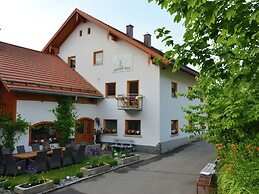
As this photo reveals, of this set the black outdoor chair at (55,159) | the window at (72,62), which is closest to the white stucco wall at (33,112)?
the black outdoor chair at (55,159)

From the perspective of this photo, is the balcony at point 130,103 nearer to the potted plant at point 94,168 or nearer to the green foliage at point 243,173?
the potted plant at point 94,168

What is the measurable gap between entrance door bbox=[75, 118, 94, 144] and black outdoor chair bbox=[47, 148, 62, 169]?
17.4 ft

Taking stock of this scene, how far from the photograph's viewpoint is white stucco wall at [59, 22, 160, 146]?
16922 mm

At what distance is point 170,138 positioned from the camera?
18.0 metres

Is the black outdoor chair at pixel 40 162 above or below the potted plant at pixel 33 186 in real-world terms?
above

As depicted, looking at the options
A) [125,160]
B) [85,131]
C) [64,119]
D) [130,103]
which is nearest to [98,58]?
[130,103]

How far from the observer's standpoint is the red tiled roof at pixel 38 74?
13.8 meters

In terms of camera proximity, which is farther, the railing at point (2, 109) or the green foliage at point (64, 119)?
the green foliage at point (64, 119)

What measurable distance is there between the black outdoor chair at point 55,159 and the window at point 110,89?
787 cm

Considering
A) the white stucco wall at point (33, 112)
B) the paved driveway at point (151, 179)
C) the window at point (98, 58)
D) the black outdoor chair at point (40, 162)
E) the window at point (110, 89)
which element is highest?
the window at point (98, 58)

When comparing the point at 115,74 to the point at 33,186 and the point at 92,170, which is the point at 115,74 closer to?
the point at 92,170

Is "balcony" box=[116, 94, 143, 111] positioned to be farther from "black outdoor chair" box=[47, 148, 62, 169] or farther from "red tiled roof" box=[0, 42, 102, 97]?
"black outdoor chair" box=[47, 148, 62, 169]

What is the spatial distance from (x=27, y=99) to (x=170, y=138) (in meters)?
9.81

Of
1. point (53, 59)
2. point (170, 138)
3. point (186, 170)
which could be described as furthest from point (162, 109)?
point (53, 59)
